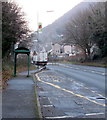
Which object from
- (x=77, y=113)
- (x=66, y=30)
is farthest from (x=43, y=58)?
(x=77, y=113)

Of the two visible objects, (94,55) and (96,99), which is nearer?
(96,99)

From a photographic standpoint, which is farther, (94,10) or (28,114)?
(94,10)

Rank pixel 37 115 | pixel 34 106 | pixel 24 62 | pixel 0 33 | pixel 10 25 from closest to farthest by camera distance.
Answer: pixel 37 115
pixel 34 106
pixel 0 33
pixel 10 25
pixel 24 62

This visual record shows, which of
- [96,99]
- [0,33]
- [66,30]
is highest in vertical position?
[66,30]

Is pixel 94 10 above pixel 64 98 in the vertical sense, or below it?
above

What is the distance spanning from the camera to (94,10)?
5050 cm

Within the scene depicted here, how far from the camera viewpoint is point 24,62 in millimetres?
35219

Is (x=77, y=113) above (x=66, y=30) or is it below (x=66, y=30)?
below

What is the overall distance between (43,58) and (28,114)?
42.0 m

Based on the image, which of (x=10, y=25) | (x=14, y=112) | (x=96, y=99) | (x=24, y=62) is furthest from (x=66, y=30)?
(x=14, y=112)

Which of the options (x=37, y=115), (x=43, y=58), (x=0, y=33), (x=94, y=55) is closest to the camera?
(x=37, y=115)

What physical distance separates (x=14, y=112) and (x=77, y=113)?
96.1 inches

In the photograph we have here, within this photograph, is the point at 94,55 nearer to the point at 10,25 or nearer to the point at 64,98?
the point at 10,25

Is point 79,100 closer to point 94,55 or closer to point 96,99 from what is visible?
point 96,99
